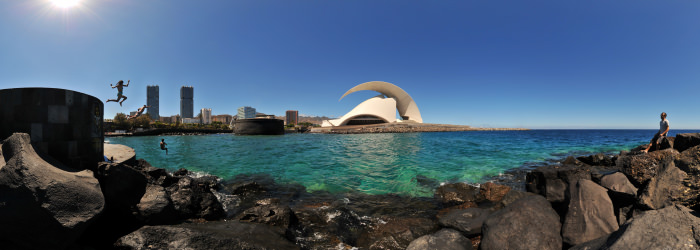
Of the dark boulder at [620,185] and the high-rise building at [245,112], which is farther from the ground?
the high-rise building at [245,112]

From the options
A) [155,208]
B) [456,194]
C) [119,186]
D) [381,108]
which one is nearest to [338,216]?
[155,208]

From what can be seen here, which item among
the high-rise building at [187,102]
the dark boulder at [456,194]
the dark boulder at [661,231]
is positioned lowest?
the dark boulder at [456,194]

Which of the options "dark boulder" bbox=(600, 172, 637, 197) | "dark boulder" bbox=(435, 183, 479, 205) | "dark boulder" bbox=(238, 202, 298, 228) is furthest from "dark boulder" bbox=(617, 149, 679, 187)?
"dark boulder" bbox=(238, 202, 298, 228)

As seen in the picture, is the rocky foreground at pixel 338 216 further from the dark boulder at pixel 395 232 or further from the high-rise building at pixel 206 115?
the high-rise building at pixel 206 115

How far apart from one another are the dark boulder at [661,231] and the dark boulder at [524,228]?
0.71 meters

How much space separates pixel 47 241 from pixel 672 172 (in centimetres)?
665

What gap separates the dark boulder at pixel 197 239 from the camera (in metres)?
2.46

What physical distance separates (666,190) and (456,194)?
320 cm

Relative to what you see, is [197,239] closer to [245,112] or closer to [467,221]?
[467,221]

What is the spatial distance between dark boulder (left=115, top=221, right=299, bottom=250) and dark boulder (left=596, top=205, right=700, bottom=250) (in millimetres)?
3483

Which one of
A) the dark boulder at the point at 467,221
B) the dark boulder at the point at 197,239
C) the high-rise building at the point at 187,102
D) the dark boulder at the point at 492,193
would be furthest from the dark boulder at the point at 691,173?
the high-rise building at the point at 187,102

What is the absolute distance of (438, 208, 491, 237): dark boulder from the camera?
3642 millimetres

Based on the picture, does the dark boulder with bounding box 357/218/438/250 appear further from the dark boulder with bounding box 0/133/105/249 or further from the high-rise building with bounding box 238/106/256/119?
the high-rise building with bounding box 238/106/256/119

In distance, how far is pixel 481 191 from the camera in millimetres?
5695
